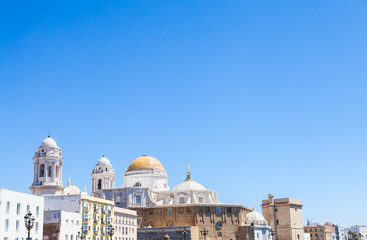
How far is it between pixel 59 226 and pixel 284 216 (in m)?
54.1

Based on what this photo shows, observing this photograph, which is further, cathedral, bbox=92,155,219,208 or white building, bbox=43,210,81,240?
cathedral, bbox=92,155,219,208


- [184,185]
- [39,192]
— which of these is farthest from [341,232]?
[39,192]

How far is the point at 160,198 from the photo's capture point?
8819cm

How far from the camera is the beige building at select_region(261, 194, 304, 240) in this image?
3723 inches

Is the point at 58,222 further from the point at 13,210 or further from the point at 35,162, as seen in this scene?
the point at 35,162

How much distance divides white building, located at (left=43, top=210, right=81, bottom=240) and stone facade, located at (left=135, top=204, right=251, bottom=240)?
26859mm

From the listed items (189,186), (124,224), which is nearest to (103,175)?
(189,186)

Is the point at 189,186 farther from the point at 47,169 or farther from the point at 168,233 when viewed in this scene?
the point at 47,169

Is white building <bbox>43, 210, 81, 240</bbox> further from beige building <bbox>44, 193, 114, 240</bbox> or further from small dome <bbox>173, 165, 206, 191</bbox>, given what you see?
small dome <bbox>173, 165, 206, 191</bbox>

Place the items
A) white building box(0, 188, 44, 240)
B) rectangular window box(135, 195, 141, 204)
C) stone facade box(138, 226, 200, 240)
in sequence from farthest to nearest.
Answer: rectangular window box(135, 195, 141, 204), stone facade box(138, 226, 200, 240), white building box(0, 188, 44, 240)

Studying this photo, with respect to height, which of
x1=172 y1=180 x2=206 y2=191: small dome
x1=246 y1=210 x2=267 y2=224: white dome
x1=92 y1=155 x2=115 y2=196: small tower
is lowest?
x1=246 y1=210 x2=267 y2=224: white dome

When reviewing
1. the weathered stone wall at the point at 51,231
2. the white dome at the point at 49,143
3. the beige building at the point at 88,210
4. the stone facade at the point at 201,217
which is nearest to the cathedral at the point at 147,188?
the stone facade at the point at 201,217

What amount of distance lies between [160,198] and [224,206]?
494 inches

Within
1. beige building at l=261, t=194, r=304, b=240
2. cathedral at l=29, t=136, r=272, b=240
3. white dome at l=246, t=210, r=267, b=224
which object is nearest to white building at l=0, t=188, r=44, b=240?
cathedral at l=29, t=136, r=272, b=240
